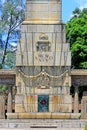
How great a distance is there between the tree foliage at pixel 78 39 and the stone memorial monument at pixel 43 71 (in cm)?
1040

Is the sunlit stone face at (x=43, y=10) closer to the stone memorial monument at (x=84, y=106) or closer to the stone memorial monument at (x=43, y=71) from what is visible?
the stone memorial monument at (x=43, y=71)

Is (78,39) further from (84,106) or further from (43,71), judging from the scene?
(43,71)

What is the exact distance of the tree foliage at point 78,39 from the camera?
43.2m

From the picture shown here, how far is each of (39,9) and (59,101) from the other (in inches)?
232

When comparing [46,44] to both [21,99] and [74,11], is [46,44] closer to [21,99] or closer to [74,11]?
[21,99]

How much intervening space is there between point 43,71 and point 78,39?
12.7 meters

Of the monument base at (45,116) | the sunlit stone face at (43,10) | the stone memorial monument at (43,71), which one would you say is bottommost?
the monument base at (45,116)

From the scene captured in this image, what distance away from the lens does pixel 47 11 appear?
1287 inches

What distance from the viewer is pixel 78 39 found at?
4400cm

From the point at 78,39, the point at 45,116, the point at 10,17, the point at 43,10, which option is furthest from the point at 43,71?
the point at 10,17

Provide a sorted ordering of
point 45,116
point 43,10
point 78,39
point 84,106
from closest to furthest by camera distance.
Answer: point 45,116
point 43,10
point 84,106
point 78,39

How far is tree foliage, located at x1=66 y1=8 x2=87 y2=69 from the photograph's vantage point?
43.2 m

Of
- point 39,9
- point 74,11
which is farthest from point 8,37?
point 39,9

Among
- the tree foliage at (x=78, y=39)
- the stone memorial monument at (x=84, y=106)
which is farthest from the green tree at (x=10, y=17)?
the stone memorial monument at (x=84, y=106)
